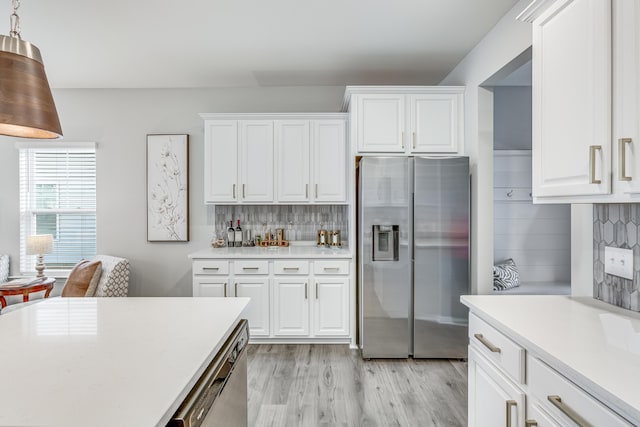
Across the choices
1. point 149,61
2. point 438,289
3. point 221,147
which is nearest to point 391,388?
point 438,289

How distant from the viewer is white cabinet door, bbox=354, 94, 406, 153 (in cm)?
340

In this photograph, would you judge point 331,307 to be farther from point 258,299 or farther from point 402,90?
point 402,90

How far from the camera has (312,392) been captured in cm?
259

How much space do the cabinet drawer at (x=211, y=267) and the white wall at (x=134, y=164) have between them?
76 cm

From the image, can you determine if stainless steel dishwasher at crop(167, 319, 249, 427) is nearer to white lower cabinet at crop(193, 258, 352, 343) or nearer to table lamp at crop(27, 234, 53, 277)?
white lower cabinet at crop(193, 258, 352, 343)

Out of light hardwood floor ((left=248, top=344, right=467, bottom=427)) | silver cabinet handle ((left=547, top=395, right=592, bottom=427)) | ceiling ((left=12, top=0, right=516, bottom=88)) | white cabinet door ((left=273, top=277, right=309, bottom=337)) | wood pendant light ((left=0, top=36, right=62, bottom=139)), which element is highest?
ceiling ((left=12, top=0, right=516, bottom=88))

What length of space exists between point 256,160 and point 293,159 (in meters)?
0.40

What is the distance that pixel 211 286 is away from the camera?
347cm

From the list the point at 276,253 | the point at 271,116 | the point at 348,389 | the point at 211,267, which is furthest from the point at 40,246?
the point at 348,389

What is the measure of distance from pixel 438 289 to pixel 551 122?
194 cm

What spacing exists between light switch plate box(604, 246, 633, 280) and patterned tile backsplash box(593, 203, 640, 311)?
0.02 meters

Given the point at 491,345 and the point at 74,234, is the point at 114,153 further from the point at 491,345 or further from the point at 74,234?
the point at 491,345

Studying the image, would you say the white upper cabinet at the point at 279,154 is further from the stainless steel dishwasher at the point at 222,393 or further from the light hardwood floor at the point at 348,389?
the stainless steel dishwasher at the point at 222,393

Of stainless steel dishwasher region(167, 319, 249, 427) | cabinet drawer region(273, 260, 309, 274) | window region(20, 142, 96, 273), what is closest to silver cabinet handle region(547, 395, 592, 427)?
stainless steel dishwasher region(167, 319, 249, 427)
